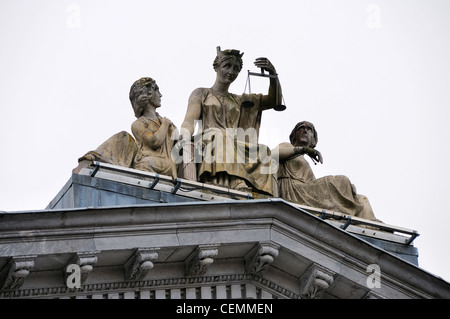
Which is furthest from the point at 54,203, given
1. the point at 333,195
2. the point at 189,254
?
the point at 333,195

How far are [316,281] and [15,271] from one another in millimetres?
4844

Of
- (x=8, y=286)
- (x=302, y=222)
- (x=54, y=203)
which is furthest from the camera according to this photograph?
(x=54, y=203)

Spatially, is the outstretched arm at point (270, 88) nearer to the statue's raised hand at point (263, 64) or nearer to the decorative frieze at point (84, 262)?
the statue's raised hand at point (263, 64)

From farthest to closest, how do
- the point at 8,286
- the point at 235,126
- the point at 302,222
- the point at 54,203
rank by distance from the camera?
the point at 235,126
the point at 54,203
the point at 302,222
the point at 8,286

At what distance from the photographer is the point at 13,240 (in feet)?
76.5

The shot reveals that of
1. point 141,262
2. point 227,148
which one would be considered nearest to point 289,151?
point 227,148

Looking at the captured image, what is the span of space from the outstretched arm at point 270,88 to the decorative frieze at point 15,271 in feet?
23.8

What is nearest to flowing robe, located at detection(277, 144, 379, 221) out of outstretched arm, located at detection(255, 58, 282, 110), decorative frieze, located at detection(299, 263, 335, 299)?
outstretched arm, located at detection(255, 58, 282, 110)

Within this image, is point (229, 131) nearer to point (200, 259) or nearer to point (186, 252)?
point (186, 252)

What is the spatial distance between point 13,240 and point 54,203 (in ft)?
11.0

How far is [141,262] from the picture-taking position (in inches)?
942

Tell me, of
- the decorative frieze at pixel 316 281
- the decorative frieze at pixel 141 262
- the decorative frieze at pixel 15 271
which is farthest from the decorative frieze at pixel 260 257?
the decorative frieze at pixel 15 271
